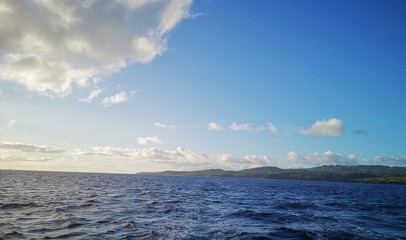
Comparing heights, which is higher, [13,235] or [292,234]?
[13,235]

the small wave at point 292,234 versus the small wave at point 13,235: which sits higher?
the small wave at point 13,235

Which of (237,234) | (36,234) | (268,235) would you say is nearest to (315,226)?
(268,235)

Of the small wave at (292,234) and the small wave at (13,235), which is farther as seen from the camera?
the small wave at (292,234)

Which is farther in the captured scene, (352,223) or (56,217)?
(352,223)

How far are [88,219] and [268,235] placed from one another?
1665 centimetres

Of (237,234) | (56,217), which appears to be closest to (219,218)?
(237,234)

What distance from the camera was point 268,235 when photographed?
24641 millimetres

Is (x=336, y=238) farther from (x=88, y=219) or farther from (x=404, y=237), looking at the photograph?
(x=88, y=219)

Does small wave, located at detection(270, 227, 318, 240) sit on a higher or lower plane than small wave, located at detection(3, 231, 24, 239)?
lower

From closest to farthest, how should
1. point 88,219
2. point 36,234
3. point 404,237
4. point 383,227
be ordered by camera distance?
1. point 36,234
2. point 404,237
3. point 88,219
4. point 383,227

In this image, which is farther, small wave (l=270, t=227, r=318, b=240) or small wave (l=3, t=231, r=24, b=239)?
small wave (l=270, t=227, r=318, b=240)

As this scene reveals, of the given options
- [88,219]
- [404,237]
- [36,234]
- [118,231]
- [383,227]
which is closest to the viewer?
[36,234]

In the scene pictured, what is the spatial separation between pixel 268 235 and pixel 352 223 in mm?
12938

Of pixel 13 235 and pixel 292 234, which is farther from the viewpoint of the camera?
pixel 292 234
